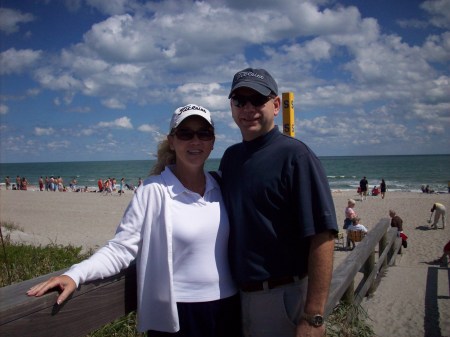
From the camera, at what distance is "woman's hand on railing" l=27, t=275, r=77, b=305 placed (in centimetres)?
145

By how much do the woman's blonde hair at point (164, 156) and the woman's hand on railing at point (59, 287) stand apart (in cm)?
89

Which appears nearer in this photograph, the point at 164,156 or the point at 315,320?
the point at 315,320

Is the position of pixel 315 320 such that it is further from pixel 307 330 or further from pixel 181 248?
pixel 181 248

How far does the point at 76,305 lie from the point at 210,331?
0.73m

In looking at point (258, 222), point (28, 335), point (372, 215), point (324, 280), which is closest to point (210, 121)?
point (258, 222)

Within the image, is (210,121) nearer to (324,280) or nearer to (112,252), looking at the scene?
(112,252)

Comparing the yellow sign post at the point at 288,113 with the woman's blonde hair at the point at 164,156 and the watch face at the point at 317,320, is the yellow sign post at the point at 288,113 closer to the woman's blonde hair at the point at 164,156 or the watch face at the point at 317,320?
the woman's blonde hair at the point at 164,156

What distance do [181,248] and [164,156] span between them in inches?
24.1

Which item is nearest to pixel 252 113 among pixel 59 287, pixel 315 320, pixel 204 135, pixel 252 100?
pixel 252 100

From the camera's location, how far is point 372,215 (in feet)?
75.1

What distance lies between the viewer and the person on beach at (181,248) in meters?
1.88

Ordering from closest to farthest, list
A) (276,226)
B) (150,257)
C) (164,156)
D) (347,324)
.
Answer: (150,257) < (276,226) < (164,156) < (347,324)

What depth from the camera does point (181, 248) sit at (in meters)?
1.95

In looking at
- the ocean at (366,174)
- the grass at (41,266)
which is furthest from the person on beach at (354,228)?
the ocean at (366,174)
